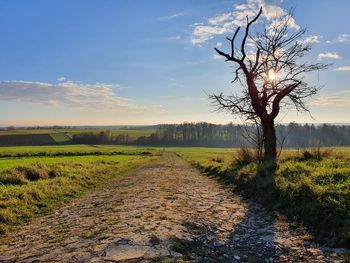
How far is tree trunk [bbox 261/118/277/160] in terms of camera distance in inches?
737

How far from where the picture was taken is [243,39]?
60.6 feet

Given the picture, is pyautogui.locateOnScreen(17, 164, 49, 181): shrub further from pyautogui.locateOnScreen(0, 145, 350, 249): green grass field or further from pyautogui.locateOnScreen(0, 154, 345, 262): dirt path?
pyautogui.locateOnScreen(0, 154, 345, 262): dirt path

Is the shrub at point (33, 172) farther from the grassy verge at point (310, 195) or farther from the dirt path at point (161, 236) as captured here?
the grassy verge at point (310, 195)

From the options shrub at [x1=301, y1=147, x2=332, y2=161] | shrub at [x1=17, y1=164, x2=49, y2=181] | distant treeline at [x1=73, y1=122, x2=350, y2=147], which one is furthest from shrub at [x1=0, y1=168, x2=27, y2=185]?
distant treeline at [x1=73, y1=122, x2=350, y2=147]

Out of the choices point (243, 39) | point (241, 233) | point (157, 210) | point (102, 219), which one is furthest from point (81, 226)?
point (243, 39)

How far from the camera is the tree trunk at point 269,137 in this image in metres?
18.7

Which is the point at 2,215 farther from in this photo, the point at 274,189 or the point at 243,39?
the point at 243,39

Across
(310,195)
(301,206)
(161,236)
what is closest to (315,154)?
(310,195)

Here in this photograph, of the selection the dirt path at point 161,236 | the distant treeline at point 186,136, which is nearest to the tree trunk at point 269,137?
the dirt path at point 161,236

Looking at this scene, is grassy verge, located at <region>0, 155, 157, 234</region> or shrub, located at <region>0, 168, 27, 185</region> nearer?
grassy verge, located at <region>0, 155, 157, 234</region>

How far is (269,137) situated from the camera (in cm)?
1894

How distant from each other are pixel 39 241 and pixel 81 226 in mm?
1198

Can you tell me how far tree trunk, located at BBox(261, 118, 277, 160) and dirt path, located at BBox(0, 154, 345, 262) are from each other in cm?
783

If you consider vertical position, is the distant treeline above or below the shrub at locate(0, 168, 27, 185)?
above
